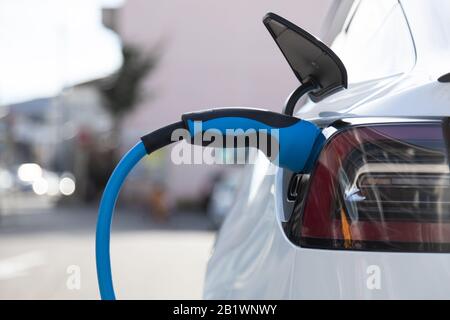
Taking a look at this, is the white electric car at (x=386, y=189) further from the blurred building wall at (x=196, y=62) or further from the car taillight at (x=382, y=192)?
the blurred building wall at (x=196, y=62)

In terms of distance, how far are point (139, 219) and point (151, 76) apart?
665 centimetres

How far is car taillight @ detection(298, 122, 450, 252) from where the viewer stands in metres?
1.53

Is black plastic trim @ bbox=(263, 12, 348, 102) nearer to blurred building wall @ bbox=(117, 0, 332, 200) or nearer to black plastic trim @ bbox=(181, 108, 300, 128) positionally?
black plastic trim @ bbox=(181, 108, 300, 128)

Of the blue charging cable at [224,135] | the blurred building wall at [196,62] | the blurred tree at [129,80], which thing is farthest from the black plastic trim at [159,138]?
the blurred tree at [129,80]

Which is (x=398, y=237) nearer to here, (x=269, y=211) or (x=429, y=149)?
(x=429, y=149)

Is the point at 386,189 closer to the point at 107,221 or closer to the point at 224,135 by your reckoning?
the point at 224,135

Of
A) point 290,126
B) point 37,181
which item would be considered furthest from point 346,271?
point 37,181

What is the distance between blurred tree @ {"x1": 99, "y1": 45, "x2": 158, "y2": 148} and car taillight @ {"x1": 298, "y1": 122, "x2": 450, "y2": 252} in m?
24.4

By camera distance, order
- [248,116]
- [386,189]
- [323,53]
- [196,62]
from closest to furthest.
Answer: [386,189], [248,116], [323,53], [196,62]

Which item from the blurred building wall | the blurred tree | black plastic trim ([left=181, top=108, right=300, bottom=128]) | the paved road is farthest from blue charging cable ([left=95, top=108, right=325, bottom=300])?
the blurred tree

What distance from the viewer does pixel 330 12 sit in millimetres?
2754

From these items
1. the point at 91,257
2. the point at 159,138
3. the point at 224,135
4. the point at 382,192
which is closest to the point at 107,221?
the point at 159,138

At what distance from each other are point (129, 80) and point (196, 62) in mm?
2398

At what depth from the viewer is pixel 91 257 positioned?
10758 mm
